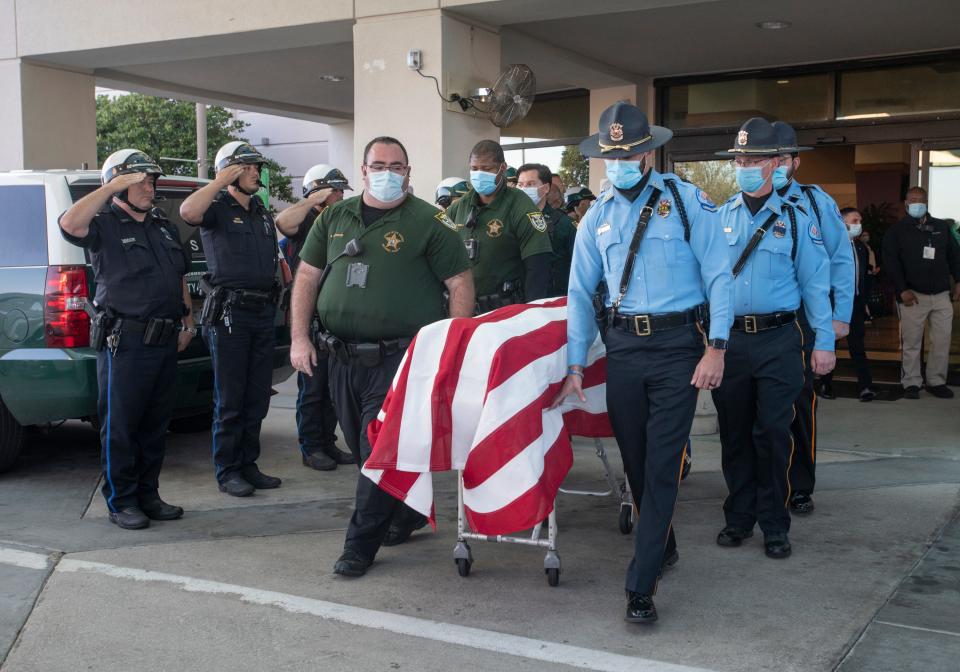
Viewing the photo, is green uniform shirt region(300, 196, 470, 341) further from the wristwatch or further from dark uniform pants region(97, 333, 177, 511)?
the wristwatch

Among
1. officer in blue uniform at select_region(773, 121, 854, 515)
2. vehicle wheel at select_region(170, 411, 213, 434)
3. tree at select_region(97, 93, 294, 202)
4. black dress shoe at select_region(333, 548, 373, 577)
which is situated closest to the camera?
black dress shoe at select_region(333, 548, 373, 577)

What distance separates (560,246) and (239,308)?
97.4 inches

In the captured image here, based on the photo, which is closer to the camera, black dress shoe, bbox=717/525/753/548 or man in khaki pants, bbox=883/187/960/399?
black dress shoe, bbox=717/525/753/548

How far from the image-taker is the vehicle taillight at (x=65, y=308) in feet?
20.9

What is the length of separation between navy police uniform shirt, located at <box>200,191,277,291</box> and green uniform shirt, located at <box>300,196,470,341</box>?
142 centimetres

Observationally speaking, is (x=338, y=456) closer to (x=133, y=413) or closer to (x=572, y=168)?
(x=133, y=413)

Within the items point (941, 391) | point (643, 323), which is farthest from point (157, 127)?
point (643, 323)

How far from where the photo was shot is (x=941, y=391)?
1040 centimetres

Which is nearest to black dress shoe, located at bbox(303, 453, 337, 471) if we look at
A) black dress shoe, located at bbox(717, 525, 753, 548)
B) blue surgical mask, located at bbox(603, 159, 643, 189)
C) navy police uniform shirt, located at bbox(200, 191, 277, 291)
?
navy police uniform shirt, located at bbox(200, 191, 277, 291)

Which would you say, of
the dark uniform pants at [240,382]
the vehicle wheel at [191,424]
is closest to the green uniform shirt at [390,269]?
the dark uniform pants at [240,382]

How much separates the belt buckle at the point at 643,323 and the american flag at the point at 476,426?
57cm

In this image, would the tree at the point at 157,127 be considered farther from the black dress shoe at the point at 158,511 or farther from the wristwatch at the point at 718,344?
the wristwatch at the point at 718,344

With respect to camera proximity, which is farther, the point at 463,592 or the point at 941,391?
the point at 941,391

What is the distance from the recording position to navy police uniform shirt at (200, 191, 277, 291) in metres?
6.38
